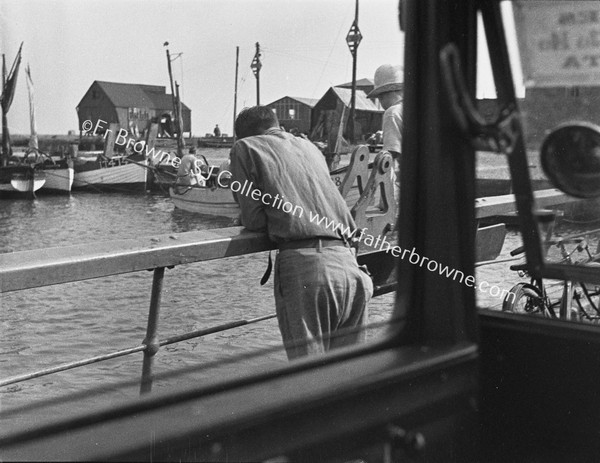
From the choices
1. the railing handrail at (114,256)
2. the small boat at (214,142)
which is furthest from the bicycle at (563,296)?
the small boat at (214,142)

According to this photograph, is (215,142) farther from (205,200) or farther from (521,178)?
(521,178)

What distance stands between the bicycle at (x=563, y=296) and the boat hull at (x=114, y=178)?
40.7m

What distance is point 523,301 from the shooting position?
1539 mm

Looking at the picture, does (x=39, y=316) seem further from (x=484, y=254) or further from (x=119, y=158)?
(x=119, y=158)

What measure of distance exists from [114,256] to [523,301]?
128cm

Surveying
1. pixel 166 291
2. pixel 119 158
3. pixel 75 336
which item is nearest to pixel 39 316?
pixel 75 336

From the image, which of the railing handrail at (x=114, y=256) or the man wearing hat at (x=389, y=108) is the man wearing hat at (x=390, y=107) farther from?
the railing handrail at (x=114, y=256)

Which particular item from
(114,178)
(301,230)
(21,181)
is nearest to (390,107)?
(301,230)

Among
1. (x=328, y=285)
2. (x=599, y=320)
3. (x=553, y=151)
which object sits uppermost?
(x=553, y=151)

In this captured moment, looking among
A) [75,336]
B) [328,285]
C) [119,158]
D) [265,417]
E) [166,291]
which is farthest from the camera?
[119,158]

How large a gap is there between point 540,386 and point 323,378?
0.49 meters

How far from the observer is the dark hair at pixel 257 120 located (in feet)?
11.2

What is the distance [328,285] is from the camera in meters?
3.32

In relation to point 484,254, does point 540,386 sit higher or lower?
lower
